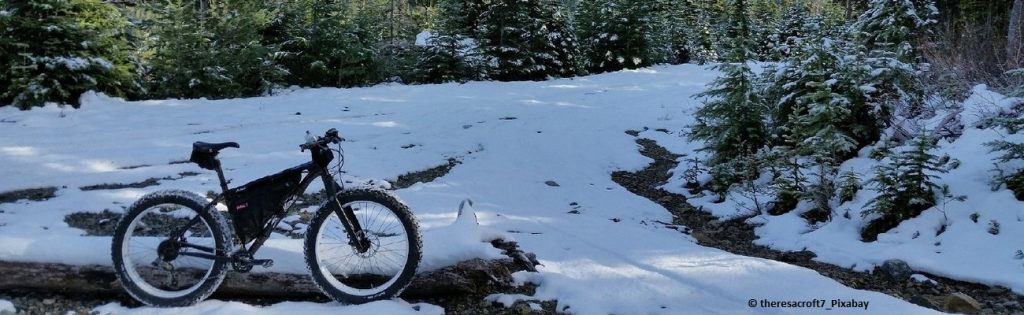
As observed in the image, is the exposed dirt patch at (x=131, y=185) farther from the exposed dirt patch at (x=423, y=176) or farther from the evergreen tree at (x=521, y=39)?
the evergreen tree at (x=521, y=39)

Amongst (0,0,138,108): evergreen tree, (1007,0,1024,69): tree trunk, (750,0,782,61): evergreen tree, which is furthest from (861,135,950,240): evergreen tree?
(750,0,782,61): evergreen tree

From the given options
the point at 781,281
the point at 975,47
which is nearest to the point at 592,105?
the point at 975,47

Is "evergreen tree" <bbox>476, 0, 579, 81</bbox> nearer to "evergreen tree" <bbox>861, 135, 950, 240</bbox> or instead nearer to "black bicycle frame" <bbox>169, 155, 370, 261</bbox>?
"evergreen tree" <bbox>861, 135, 950, 240</bbox>

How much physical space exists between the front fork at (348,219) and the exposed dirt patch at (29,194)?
197 inches

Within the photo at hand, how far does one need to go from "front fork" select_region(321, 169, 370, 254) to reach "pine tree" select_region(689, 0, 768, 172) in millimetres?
5868

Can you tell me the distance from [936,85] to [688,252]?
6692 mm

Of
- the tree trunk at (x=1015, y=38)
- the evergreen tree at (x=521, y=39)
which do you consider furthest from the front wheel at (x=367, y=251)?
the evergreen tree at (x=521, y=39)

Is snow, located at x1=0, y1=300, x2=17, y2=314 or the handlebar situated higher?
the handlebar

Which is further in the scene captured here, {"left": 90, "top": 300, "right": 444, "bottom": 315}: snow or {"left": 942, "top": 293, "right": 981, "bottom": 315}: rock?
{"left": 942, "top": 293, "right": 981, "bottom": 315}: rock

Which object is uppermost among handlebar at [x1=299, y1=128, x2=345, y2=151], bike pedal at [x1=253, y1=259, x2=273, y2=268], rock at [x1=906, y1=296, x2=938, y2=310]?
handlebar at [x1=299, y1=128, x2=345, y2=151]

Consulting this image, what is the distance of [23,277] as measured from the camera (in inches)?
160

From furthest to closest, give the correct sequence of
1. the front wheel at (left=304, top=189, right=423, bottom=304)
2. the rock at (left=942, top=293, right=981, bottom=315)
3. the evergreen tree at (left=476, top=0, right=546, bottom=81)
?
1. the evergreen tree at (left=476, top=0, right=546, bottom=81)
2. the rock at (left=942, top=293, right=981, bottom=315)
3. the front wheel at (left=304, top=189, right=423, bottom=304)

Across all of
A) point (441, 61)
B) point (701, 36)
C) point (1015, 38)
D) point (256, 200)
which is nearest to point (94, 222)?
point (256, 200)

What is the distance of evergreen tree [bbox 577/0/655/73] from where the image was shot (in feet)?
80.8
